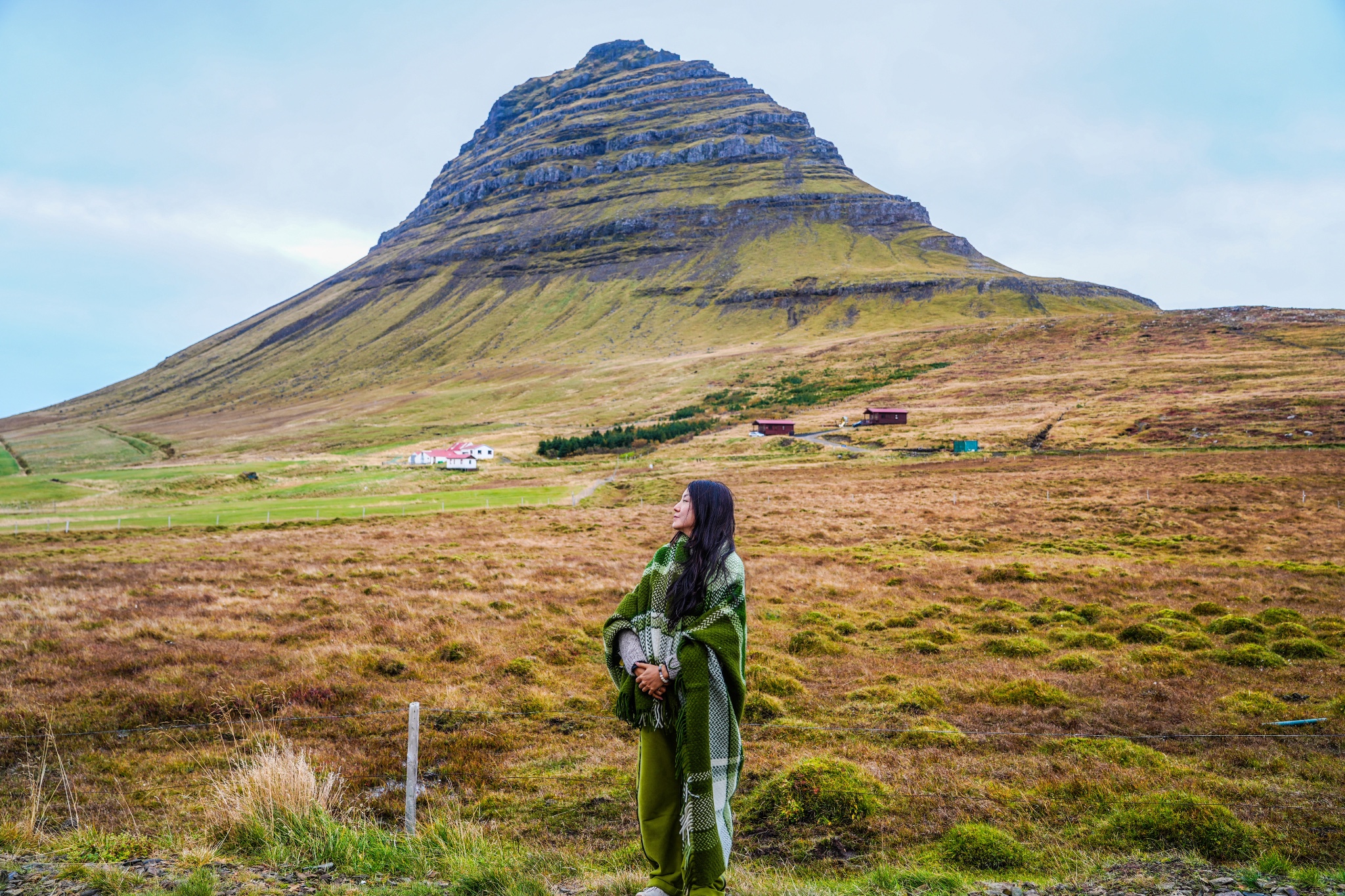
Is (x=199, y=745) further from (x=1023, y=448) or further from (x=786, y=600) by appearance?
(x=1023, y=448)

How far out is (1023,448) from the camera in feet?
211

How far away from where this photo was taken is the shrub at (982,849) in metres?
5.91

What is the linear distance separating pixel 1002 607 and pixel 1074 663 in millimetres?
5458

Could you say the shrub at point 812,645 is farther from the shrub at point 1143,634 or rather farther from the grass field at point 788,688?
the shrub at point 1143,634

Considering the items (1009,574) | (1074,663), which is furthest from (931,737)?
(1009,574)

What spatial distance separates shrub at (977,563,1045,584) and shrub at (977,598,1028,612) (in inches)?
125

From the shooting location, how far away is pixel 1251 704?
10.3 metres

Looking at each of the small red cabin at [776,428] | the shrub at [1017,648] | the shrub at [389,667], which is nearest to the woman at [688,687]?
the shrub at [389,667]

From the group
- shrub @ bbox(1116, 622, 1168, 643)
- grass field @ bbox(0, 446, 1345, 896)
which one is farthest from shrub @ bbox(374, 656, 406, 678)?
shrub @ bbox(1116, 622, 1168, 643)

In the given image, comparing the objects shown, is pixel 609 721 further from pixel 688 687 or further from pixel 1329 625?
pixel 1329 625

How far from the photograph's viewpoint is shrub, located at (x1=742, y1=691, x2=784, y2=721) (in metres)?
10.5

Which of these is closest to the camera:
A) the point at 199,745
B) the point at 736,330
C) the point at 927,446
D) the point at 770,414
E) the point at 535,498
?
the point at 199,745

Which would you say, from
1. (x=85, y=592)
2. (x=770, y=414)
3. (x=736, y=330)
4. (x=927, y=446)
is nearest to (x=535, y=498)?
(x=85, y=592)

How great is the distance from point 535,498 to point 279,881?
48.9 metres
